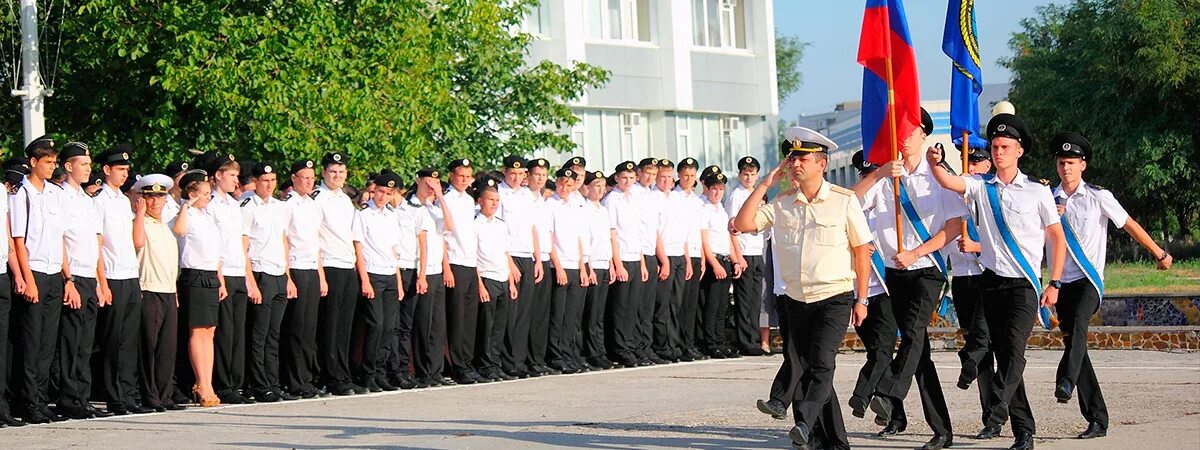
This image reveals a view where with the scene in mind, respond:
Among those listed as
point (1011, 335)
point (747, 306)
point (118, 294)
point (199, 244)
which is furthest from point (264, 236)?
point (1011, 335)

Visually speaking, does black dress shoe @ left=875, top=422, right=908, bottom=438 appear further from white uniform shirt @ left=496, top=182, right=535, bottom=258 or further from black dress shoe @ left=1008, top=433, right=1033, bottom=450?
white uniform shirt @ left=496, top=182, right=535, bottom=258

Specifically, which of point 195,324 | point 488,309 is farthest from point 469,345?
point 195,324

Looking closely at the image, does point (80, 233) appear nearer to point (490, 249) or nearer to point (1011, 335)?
point (490, 249)

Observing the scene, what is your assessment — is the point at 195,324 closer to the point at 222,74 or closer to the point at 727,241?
the point at 222,74

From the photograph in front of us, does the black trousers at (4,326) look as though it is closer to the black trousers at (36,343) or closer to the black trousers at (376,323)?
the black trousers at (36,343)

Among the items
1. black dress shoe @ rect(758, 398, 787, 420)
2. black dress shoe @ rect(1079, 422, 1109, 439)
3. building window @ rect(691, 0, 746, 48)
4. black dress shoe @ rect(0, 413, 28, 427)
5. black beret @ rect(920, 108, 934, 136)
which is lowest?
black dress shoe @ rect(1079, 422, 1109, 439)

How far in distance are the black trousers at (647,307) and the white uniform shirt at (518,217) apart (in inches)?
60.3

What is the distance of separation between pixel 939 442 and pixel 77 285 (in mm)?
6564

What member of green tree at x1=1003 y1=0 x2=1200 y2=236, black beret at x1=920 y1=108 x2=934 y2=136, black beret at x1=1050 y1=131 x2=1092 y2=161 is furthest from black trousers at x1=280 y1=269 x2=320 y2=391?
green tree at x1=1003 y1=0 x2=1200 y2=236

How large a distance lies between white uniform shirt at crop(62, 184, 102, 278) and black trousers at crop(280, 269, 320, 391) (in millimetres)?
2028

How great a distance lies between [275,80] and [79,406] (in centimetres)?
663

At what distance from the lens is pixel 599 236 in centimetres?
1728

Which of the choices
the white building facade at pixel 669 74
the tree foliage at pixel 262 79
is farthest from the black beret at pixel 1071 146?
the white building facade at pixel 669 74

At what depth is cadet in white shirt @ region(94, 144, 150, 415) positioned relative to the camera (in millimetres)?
13102
